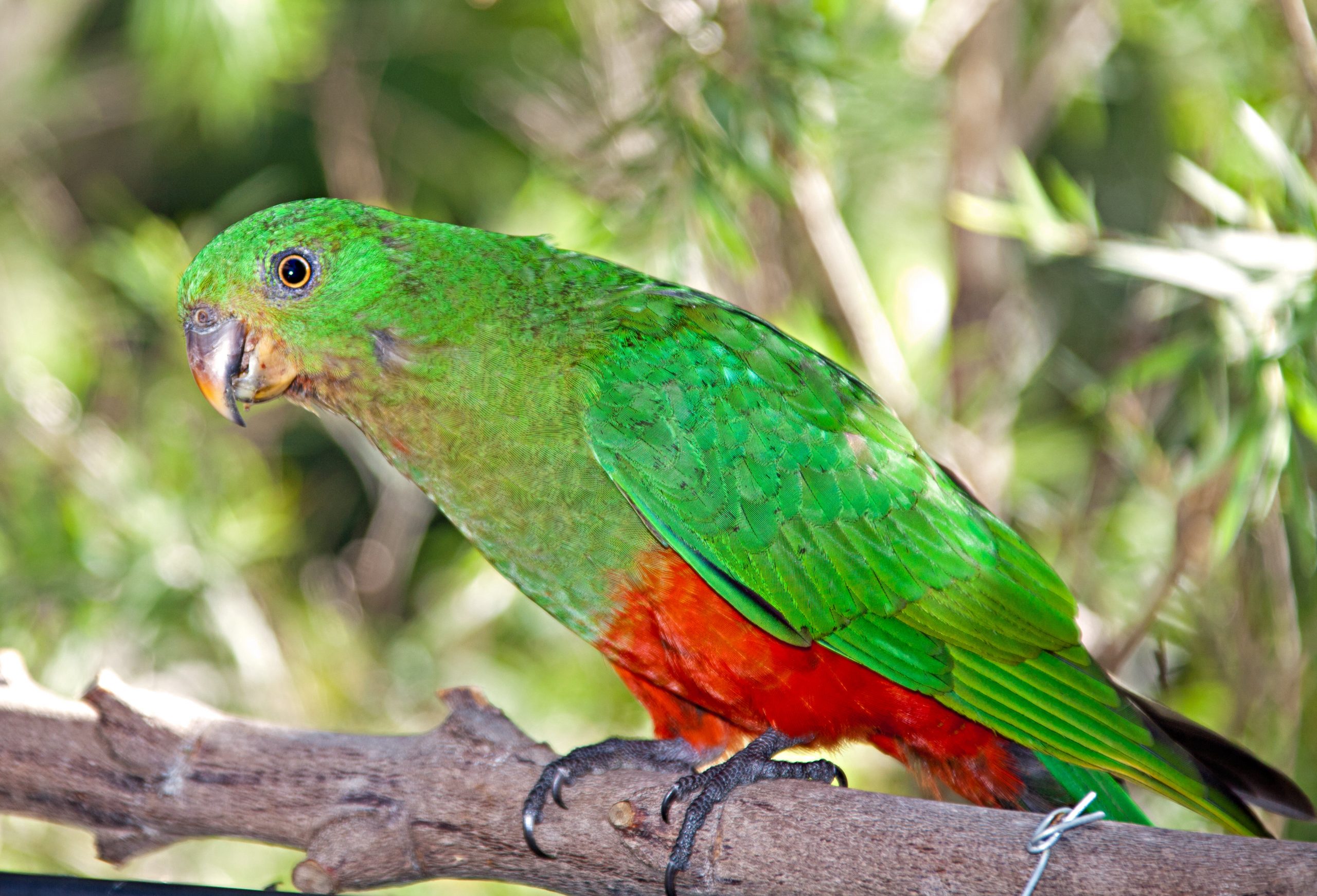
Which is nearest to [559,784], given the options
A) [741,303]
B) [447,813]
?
[447,813]

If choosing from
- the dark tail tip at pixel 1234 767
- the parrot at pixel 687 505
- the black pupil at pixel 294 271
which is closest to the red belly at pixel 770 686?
the parrot at pixel 687 505

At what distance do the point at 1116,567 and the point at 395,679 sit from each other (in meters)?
2.63

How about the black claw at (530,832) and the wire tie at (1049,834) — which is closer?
the wire tie at (1049,834)

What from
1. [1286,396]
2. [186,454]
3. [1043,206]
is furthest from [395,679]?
[1286,396]

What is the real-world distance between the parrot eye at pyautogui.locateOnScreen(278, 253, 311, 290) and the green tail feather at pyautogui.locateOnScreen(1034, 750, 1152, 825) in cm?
155

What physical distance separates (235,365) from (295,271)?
0.19 meters

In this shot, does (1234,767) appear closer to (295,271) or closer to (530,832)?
(530,832)

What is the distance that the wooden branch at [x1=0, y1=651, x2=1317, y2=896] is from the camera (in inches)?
64.4

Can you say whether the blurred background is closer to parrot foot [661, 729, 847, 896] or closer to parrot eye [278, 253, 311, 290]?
parrot foot [661, 729, 847, 896]

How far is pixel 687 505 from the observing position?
6.30 feet

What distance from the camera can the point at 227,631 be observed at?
379cm

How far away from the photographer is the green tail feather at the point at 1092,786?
2.07 meters

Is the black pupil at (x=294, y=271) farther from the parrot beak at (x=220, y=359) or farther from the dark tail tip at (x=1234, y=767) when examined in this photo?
the dark tail tip at (x=1234, y=767)

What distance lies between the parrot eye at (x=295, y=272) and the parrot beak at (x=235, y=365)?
100mm
